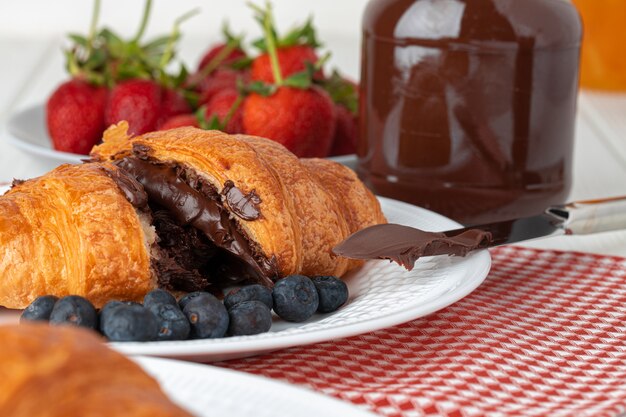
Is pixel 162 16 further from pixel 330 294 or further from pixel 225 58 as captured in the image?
pixel 330 294

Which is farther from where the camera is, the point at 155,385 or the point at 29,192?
the point at 29,192

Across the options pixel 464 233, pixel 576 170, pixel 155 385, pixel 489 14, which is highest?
pixel 489 14

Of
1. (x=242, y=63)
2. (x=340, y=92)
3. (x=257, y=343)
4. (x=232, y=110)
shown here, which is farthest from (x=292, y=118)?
(x=257, y=343)

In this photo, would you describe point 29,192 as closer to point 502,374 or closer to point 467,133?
point 502,374

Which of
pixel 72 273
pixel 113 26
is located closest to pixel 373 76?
pixel 72 273

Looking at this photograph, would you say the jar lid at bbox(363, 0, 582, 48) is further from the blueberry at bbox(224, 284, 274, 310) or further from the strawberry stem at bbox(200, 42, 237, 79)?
the strawberry stem at bbox(200, 42, 237, 79)

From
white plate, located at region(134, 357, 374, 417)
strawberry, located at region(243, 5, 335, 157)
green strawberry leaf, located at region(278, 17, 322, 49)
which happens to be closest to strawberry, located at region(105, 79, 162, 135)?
strawberry, located at region(243, 5, 335, 157)

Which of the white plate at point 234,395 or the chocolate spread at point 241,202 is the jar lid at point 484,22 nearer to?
the chocolate spread at point 241,202
